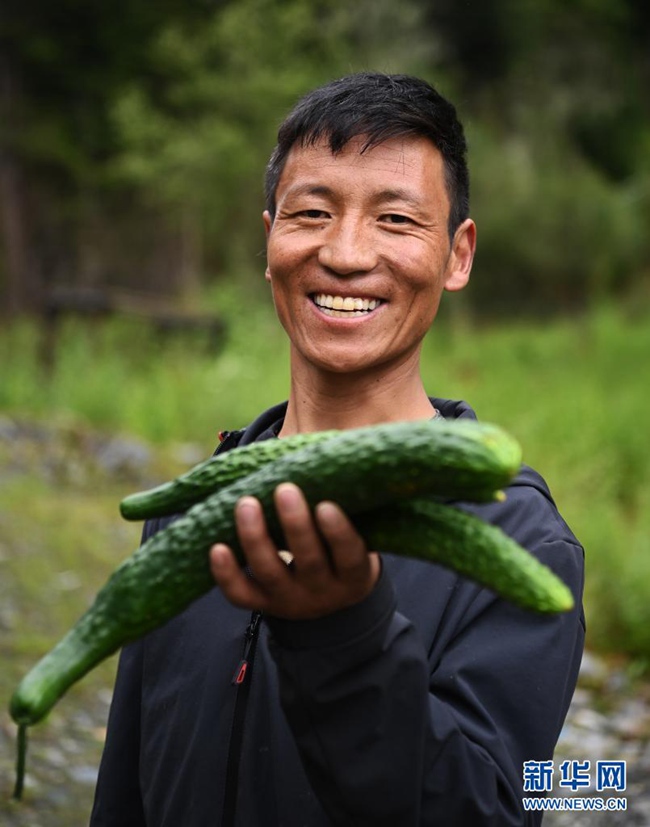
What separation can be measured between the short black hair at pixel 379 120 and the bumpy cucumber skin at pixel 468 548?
115cm

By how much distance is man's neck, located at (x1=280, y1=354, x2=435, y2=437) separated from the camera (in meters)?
2.74

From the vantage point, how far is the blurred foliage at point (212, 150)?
2139cm

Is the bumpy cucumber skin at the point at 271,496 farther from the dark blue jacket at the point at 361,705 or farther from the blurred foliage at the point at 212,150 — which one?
the blurred foliage at the point at 212,150

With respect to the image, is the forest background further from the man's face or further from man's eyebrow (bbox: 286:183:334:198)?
man's eyebrow (bbox: 286:183:334:198)

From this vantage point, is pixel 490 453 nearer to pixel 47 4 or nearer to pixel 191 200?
pixel 191 200

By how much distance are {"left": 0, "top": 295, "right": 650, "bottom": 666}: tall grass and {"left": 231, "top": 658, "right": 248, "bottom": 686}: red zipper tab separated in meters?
5.52

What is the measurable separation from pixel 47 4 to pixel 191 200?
5680 millimetres

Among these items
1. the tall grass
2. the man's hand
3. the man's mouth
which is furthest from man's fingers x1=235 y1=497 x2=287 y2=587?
the tall grass

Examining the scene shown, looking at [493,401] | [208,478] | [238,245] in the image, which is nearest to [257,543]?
[208,478]

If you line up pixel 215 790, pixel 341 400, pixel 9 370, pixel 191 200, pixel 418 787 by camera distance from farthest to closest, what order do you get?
pixel 191 200, pixel 9 370, pixel 341 400, pixel 215 790, pixel 418 787

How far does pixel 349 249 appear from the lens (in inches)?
100

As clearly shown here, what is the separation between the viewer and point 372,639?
182 cm

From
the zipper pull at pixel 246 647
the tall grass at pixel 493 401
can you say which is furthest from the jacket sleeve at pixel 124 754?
the tall grass at pixel 493 401

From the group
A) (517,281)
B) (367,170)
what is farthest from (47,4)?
(367,170)
